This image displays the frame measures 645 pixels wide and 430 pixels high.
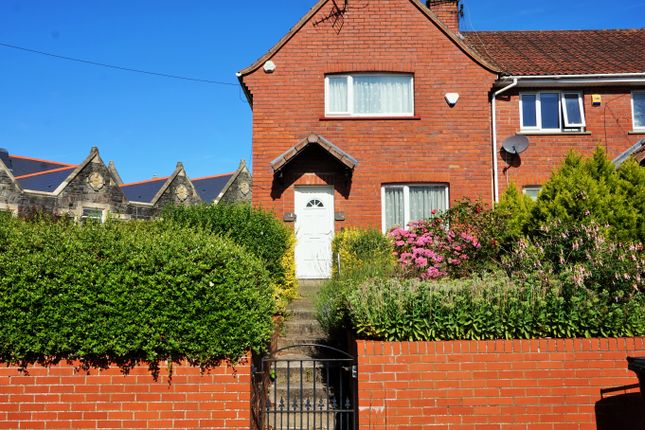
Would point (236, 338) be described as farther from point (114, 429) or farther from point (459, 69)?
point (459, 69)

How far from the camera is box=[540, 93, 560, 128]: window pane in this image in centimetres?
1468

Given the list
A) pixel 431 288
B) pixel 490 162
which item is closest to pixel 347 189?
pixel 490 162

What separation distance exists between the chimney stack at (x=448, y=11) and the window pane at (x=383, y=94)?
3350 mm

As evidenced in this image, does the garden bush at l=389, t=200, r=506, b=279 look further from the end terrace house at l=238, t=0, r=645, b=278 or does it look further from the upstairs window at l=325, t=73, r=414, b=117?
the upstairs window at l=325, t=73, r=414, b=117

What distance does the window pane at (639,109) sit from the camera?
48.5 feet

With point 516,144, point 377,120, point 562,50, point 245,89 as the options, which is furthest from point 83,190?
point 562,50

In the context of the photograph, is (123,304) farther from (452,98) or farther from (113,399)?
(452,98)

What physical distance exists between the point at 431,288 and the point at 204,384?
8.66 feet

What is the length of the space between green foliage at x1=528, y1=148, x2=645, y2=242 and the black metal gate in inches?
187

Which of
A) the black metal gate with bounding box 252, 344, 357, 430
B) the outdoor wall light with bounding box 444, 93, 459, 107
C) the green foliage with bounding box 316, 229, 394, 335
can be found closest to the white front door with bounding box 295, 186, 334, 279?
the green foliage with bounding box 316, 229, 394, 335

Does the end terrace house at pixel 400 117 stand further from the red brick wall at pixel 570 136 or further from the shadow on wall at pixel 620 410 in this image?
the shadow on wall at pixel 620 410

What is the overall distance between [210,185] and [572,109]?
98.8ft

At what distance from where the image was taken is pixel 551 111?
48.4ft

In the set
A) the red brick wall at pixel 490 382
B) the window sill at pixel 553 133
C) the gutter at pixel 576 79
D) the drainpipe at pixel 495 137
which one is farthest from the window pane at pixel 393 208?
the red brick wall at pixel 490 382
